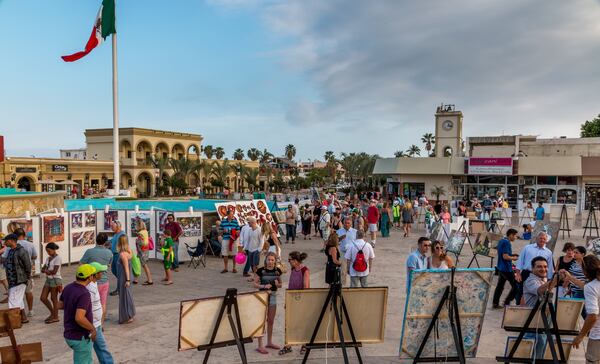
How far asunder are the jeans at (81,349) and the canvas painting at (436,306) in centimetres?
380

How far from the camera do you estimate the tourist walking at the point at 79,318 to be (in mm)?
4855

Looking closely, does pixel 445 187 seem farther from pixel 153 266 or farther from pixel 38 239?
pixel 38 239

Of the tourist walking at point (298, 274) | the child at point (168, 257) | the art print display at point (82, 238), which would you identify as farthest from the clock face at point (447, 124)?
the tourist walking at point (298, 274)

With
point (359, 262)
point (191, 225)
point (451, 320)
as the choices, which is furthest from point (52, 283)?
point (451, 320)

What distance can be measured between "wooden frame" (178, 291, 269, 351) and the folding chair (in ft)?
26.2

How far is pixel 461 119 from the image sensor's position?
1582 inches

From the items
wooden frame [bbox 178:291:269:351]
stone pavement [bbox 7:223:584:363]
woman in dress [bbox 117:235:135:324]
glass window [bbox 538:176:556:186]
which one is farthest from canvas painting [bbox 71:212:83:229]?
glass window [bbox 538:176:556:186]

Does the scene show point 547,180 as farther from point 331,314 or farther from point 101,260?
point 101,260

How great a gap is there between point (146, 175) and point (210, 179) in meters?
8.69

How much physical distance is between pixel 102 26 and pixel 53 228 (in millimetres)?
16809

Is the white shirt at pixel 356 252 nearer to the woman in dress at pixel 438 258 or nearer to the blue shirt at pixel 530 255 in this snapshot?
the woman in dress at pixel 438 258

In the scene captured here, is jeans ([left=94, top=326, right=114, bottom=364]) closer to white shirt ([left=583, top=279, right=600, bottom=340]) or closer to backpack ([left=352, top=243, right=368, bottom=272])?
backpack ([left=352, top=243, right=368, bottom=272])

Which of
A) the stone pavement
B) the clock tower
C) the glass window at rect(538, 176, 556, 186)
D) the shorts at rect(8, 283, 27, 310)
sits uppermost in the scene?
the clock tower

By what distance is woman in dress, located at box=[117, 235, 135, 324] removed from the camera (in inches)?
301
